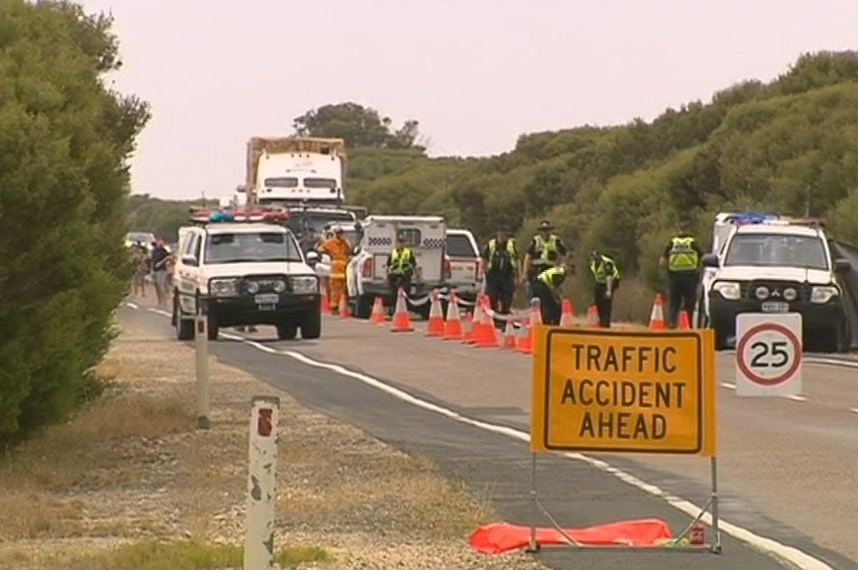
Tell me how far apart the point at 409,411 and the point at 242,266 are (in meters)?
11.0

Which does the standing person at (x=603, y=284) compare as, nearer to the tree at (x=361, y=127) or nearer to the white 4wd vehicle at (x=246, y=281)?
the white 4wd vehicle at (x=246, y=281)

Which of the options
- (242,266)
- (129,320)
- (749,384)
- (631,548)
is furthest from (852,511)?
(129,320)

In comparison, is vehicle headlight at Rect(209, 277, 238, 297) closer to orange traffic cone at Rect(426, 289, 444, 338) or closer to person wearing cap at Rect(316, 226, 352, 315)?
orange traffic cone at Rect(426, 289, 444, 338)

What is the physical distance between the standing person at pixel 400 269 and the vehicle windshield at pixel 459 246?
13.8 feet

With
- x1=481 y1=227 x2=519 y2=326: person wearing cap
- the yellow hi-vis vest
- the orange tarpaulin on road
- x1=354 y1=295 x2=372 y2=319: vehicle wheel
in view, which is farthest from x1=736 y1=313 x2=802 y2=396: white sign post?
x1=354 y1=295 x2=372 y2=319: vehicle wheel

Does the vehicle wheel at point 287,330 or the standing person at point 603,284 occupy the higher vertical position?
the standing person at point 603,284

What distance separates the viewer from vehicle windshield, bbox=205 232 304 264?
3102 centimetres

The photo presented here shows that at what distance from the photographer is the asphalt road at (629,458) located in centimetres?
1241

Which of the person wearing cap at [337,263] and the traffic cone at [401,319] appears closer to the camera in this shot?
the traffic cone at [401,319]

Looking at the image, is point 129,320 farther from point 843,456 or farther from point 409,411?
point 843,456

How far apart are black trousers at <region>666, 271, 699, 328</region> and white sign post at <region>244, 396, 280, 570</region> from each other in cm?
2163

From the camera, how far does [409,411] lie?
19859mm

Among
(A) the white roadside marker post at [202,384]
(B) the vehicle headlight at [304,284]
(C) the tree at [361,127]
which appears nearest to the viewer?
(A) the white roadside marker post at [202,384]

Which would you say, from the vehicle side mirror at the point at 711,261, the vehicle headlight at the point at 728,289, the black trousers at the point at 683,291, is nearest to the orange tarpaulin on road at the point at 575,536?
the vehicle headlight at the point at 728,289
